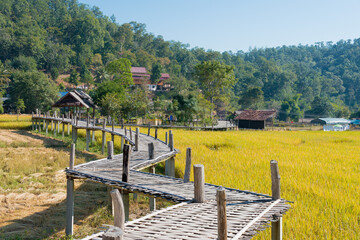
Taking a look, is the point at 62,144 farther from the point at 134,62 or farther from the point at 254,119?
the point at 134,62

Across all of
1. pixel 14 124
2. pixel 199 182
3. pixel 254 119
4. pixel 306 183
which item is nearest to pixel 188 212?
pixel 199 182

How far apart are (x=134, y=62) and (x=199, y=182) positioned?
3418 inches

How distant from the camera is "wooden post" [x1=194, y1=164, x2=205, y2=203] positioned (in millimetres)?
6402

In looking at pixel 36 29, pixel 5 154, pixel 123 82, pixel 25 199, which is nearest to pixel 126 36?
pixel 36 29

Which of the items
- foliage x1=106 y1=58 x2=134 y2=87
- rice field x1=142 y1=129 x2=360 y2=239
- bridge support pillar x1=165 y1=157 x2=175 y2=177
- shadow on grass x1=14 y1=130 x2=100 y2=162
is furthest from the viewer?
foliage x1=106 y1=58 x2=134 y2=87

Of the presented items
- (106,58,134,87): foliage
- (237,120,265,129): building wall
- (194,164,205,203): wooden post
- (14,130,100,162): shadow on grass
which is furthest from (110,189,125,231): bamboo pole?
(106,58,134,87): foliage

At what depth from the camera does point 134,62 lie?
3551 inches

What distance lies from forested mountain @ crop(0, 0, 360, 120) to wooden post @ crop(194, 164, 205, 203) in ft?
179

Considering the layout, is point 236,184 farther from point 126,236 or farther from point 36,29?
point 36,29

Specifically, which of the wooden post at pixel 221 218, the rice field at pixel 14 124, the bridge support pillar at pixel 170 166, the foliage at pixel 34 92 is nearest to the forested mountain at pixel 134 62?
the foliage at pixel 34 92

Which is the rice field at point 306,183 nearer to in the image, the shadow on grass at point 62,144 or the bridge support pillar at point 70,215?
the bridge support pillar at point 70,215

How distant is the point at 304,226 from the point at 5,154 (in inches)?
795

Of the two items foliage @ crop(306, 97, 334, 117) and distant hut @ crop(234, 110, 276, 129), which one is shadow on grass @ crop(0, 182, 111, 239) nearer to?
distant hut @ crop(234, 110, 276, 129)

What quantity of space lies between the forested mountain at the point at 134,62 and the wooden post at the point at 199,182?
179 ft
